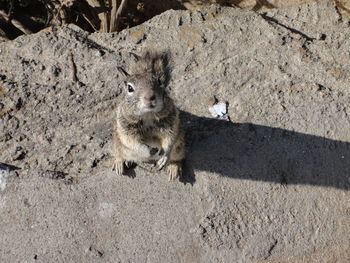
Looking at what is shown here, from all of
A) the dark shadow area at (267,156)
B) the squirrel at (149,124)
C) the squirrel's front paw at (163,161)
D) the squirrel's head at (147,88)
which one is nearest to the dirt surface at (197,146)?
the dark shadow area at (267,156)

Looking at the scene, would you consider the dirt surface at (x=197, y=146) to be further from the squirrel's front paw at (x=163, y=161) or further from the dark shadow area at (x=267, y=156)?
the squirrel's front paw at (x=163, y=161)

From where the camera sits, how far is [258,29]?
4121 mm

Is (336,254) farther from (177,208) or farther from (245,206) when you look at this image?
(177,208)

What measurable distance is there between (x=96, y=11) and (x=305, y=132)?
220cm

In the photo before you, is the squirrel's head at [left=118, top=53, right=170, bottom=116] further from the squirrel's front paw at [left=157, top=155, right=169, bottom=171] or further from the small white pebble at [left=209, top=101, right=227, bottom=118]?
the small white pebble at [left=209, top=101, right=227, bottom=118]

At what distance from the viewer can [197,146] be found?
3766 millimetres

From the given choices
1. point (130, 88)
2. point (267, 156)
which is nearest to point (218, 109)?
point (267, 156)

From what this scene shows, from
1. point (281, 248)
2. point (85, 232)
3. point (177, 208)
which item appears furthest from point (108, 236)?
point (281, 248)

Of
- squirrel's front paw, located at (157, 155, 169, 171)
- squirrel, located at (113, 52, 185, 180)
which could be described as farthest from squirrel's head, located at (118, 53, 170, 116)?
squirrel's front paw, located at (157, 155, 169, 171)

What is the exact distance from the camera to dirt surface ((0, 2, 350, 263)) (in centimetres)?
351

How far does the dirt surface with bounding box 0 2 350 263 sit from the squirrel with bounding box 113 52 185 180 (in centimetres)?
14

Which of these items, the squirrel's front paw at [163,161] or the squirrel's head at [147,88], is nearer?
the squirrel's head at [147,88]

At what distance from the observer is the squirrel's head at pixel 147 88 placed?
3.07 meters

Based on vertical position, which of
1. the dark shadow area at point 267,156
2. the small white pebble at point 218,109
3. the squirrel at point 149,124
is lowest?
the dark shadow area at point 267,156
